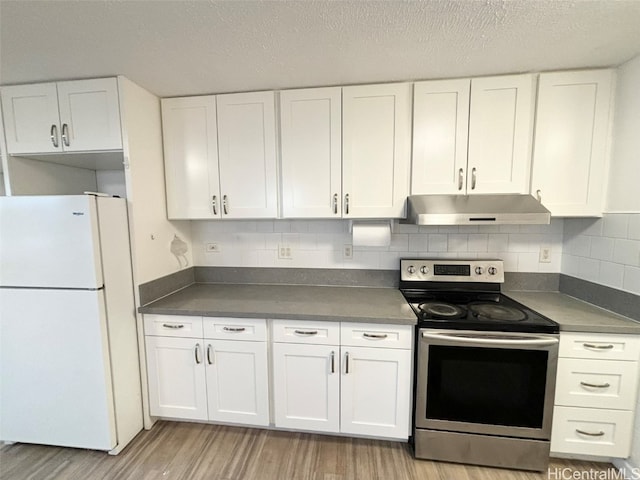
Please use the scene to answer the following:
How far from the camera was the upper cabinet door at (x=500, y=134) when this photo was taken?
1.63m

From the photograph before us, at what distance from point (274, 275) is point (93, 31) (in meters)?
1.76

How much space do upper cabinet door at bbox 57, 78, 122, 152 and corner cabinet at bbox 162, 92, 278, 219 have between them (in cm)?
33

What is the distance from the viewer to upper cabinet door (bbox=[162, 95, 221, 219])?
6.19 feet

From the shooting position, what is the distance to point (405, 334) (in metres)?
1.56

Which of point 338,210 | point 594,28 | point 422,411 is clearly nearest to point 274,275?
point 338,210

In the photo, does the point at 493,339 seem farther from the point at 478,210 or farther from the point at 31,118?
the point at 31,118

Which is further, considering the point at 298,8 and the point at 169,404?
the point at 169,404

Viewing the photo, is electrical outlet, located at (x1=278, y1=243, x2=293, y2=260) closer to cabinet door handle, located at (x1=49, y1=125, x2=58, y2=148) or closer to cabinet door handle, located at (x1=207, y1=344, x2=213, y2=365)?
cabinet door handle, located at (x1=207, y1=344, x2=213, y2=365)

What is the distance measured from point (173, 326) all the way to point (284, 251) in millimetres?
951

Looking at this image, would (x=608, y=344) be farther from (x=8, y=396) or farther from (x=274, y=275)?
(x=8, y=396)

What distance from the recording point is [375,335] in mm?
1587

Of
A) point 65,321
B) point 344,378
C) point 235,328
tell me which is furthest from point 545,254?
point 65,321

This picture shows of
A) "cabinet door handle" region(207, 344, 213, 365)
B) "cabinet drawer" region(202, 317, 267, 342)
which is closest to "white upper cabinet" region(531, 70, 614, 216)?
"cabinet drawer" region(202, 317, 267, 342)

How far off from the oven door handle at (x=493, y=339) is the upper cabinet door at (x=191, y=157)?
168 cm
